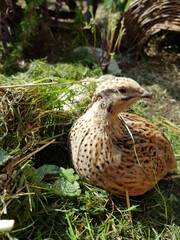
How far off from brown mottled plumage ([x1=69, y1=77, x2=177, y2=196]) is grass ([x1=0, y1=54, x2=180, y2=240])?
131 millimetres

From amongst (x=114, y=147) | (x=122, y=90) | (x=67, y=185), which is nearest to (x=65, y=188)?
(x=67, y=185)

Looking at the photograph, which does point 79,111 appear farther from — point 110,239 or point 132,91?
point 110,239

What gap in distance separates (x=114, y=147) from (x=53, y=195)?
19.7 inches

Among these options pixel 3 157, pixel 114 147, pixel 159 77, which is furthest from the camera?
pixel 159 77

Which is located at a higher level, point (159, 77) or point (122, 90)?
point (122, 90)

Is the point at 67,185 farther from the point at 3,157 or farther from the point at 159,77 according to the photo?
the point at 159,77

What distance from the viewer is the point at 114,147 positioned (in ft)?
7.11

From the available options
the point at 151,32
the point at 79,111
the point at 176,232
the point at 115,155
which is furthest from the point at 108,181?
the point at 151,32

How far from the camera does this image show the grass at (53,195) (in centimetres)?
203

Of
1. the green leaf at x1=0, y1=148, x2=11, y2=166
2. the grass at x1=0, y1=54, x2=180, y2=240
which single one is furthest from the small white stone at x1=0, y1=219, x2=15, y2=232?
the green leaf at x1=0, y1=148, x2=11, y2=166

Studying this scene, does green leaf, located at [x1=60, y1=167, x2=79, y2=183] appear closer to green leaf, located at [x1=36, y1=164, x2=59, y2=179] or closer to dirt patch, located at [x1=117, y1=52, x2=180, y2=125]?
green leaf, located at [x1=36, y1=164, x2=59, y2=179]

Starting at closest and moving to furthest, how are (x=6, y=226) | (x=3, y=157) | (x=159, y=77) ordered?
(x=6, y=226) < (x=3, y=157) < (x=159, y=77)

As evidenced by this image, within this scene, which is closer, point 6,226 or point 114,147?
point 6,226

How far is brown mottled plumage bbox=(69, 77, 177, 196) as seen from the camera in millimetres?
2074
